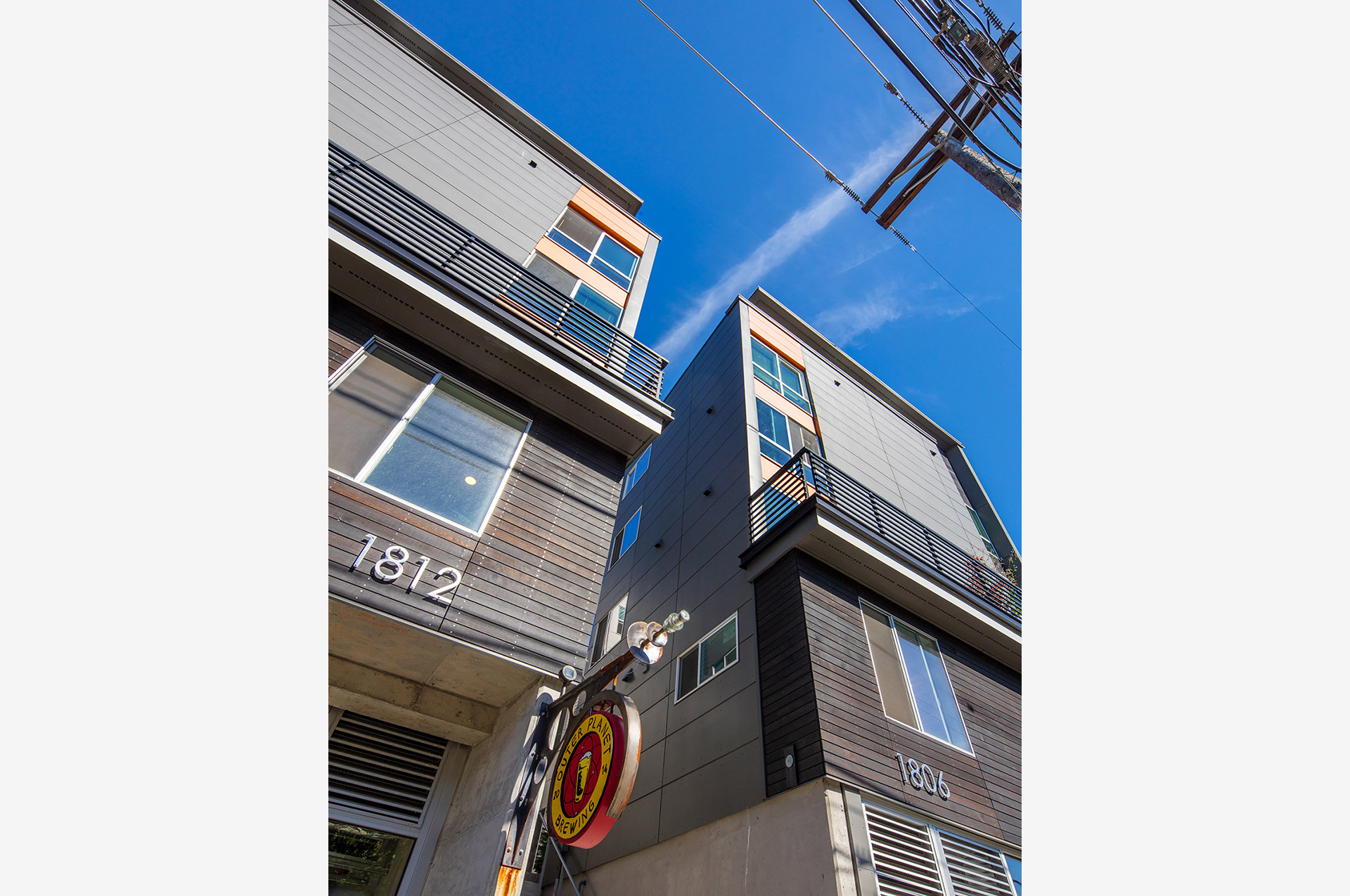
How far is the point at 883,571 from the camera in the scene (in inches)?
468

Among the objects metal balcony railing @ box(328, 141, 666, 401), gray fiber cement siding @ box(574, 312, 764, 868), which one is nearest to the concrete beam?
gray fiber cement siding @ box(574, 312, 764, 868)

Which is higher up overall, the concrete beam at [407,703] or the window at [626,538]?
the window at [626,538]

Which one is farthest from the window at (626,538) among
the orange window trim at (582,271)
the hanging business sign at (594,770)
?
the hanging business sign at (594,770)

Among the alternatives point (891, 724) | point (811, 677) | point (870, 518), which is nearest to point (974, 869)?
point (891, 724)

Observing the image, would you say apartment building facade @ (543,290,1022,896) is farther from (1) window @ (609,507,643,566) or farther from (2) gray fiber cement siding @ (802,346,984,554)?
(1) window @ (609,507,643,566)

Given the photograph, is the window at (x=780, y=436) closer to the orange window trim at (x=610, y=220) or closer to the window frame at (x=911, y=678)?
the window frame at (x=911, y=678)

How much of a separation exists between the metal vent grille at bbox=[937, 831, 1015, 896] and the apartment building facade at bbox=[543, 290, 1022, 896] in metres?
0.03

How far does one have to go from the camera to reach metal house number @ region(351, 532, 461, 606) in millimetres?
6215

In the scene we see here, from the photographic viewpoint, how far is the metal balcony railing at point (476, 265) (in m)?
8.54

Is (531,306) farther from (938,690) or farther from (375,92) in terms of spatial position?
(938,690)

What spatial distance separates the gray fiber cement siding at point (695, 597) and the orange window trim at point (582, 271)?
509cm
